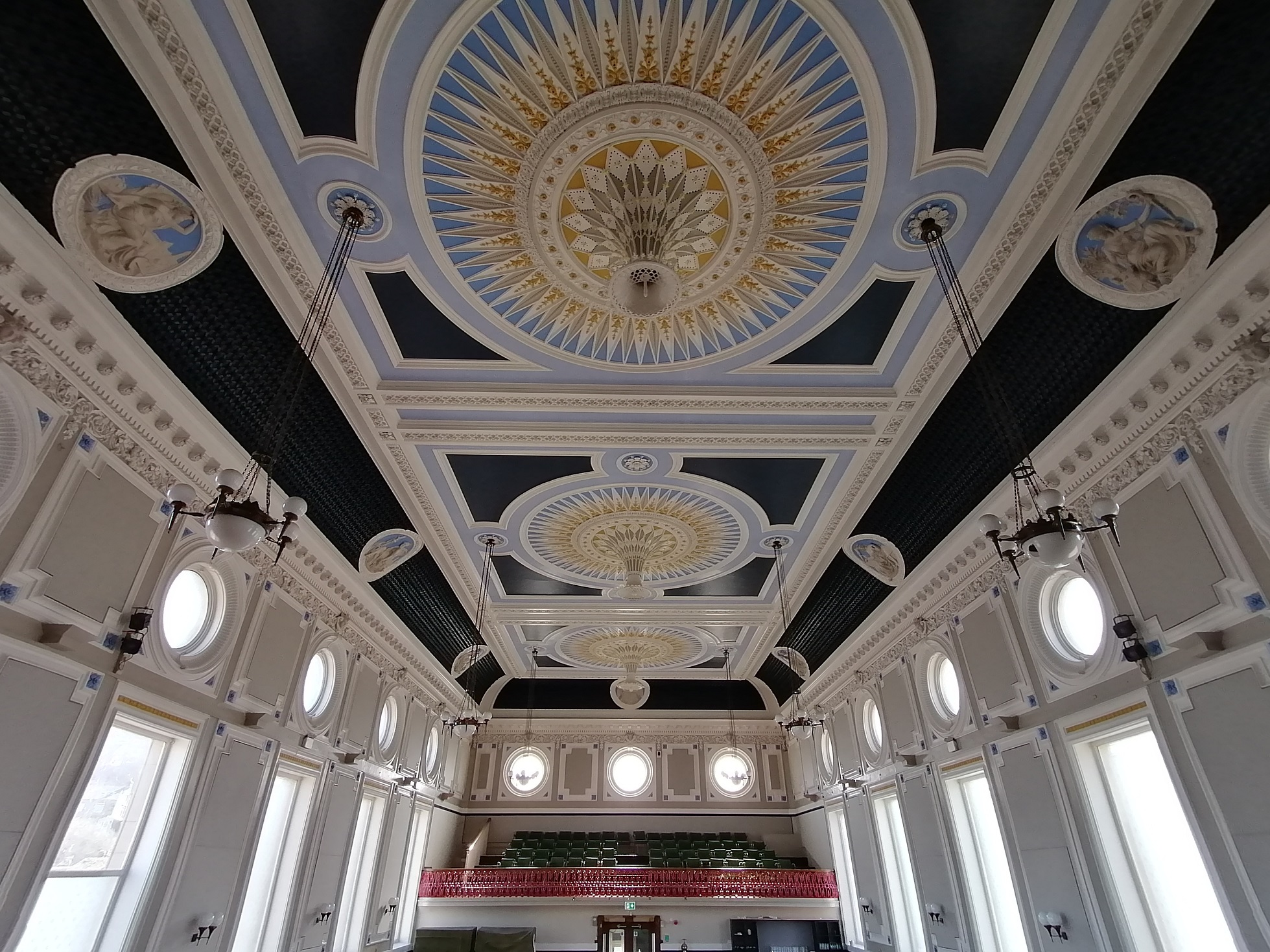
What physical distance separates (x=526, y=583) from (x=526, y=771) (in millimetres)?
10425

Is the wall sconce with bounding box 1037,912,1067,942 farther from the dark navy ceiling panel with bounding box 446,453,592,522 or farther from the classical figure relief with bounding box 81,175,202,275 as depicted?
the classical figure relief with bounding box 81,175,202,275

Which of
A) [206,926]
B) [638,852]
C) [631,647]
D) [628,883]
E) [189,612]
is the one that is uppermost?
[631,647]

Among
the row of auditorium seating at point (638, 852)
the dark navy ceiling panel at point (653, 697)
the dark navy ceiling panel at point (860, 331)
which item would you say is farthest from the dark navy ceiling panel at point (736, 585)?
the dark navy ceiling panel at point (653, 697)

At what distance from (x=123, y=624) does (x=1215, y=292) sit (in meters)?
9.08

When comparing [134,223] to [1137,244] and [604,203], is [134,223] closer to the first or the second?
[604,203]

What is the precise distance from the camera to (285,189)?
5.39 metres

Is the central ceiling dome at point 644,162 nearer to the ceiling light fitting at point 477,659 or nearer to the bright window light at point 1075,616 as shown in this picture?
the bright window light at point 1075,616

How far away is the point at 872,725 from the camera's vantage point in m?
13.3

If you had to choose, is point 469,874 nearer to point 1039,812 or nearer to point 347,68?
point 1039,812

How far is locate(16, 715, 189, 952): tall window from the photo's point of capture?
5.35 m

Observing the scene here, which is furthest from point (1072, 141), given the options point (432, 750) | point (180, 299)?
point (432, 750)

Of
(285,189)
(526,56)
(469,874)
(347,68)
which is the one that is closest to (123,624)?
(285,189)

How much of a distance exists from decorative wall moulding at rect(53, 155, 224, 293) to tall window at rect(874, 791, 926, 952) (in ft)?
41.6

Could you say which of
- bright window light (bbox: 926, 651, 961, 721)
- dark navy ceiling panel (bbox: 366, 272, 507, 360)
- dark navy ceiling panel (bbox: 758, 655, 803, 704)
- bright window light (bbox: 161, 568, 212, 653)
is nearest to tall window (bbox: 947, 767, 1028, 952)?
bright window light (bbox: 926, 651, 961, 721)
